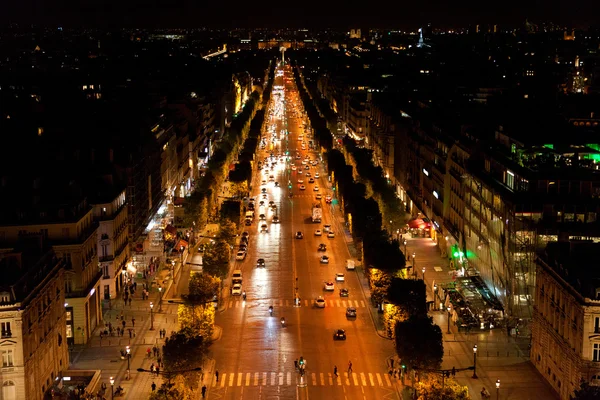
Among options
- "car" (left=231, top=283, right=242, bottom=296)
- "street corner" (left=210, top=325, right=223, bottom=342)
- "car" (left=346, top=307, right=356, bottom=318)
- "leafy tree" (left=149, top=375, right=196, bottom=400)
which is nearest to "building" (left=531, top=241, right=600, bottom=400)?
"car" (left=346, top=307, right=356, bottom=318)

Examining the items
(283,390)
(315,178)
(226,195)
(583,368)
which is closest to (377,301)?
(283,390)

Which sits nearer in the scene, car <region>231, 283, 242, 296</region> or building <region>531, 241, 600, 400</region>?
building <region>531, 241, 600, 400</region>

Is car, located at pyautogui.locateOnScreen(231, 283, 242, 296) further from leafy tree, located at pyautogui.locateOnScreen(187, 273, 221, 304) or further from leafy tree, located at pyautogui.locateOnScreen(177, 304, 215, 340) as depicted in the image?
leafy tree, located at pyautogui.locateOnScreen(177, 304, 215, 340)

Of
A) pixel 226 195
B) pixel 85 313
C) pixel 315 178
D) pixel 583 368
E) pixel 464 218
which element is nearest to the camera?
pixel 583 368

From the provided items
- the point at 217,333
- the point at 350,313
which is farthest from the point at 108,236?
the point at 350,313

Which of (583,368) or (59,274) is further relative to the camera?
(59,274)

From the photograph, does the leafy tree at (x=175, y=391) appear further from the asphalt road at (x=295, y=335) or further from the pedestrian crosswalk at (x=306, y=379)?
the pedestrian crosswalk at (x=306, y=379)

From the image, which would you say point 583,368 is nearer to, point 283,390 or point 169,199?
point 283,390
